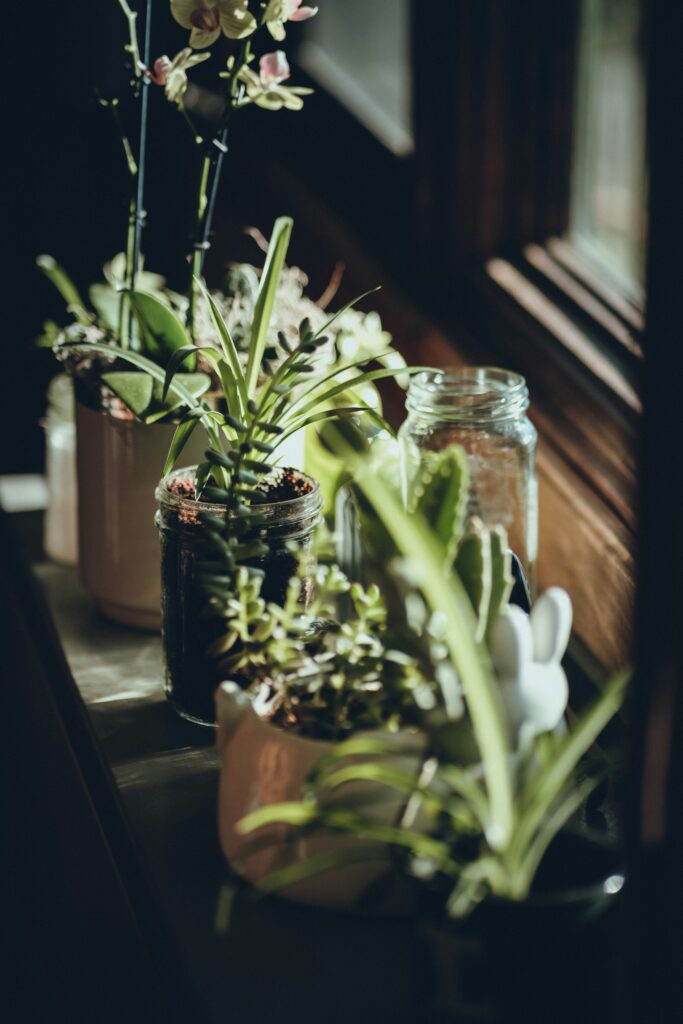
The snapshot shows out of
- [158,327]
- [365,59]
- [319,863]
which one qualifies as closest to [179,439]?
[158,327]

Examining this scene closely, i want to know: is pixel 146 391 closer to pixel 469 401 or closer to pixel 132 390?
pixel 132 390

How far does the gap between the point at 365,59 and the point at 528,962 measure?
6.02ft

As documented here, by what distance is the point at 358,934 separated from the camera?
0.68 metres

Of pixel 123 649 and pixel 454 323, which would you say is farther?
pixel 454 323

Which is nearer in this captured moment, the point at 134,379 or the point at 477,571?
the point at 477,571

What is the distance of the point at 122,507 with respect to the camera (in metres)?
1.10

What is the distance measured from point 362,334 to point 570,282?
315mm

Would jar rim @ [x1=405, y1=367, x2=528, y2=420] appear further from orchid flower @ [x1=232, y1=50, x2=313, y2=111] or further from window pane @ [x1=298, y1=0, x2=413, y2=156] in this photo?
window pane @ [x1=298, y1=0, x2=413, y2=156]

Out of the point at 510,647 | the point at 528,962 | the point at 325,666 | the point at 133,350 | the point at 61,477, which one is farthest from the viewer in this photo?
the point at 61,477

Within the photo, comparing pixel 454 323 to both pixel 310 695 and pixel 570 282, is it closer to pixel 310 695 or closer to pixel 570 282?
pixel 570 282

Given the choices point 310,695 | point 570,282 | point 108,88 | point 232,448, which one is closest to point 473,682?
point 310,695

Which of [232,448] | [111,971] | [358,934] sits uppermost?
[232,448]

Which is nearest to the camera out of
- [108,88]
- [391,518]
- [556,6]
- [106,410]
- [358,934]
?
[391,518]

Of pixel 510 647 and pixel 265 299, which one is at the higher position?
pixel 265 299
